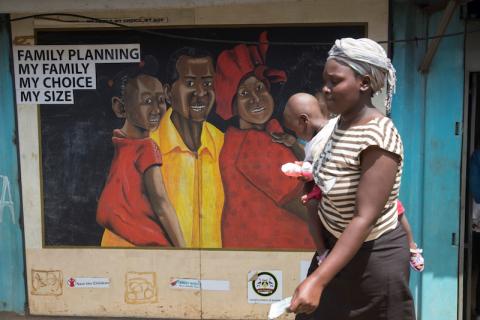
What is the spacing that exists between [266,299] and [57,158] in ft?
6.91

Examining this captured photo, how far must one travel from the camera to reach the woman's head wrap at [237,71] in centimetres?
416

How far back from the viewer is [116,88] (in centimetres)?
429

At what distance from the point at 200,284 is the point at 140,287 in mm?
516

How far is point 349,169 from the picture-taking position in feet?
6.32

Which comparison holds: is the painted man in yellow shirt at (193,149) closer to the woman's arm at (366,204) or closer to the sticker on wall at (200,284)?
the sticker on wall at (200,284)

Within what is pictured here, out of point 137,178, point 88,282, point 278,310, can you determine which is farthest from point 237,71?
point 278,310

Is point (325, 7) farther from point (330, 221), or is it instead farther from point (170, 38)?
point (330, 221)

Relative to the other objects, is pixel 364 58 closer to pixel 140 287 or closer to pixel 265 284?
pixel 265 284

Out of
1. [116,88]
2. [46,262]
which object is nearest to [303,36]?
[116,88]

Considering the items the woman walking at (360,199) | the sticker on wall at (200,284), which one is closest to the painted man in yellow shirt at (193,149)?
the sticker on wall at (200,284)

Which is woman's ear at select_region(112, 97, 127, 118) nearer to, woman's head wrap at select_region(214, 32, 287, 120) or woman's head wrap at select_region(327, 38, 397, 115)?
woman's head wrap at select_region(214, 32, 287, 120)

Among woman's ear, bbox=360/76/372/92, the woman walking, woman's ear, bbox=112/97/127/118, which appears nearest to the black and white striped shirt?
the woman walking

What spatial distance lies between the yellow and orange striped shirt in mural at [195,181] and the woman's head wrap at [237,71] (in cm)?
24

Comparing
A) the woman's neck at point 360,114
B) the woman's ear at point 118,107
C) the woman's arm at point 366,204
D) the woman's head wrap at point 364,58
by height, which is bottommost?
the woman's arm at point 366,204
